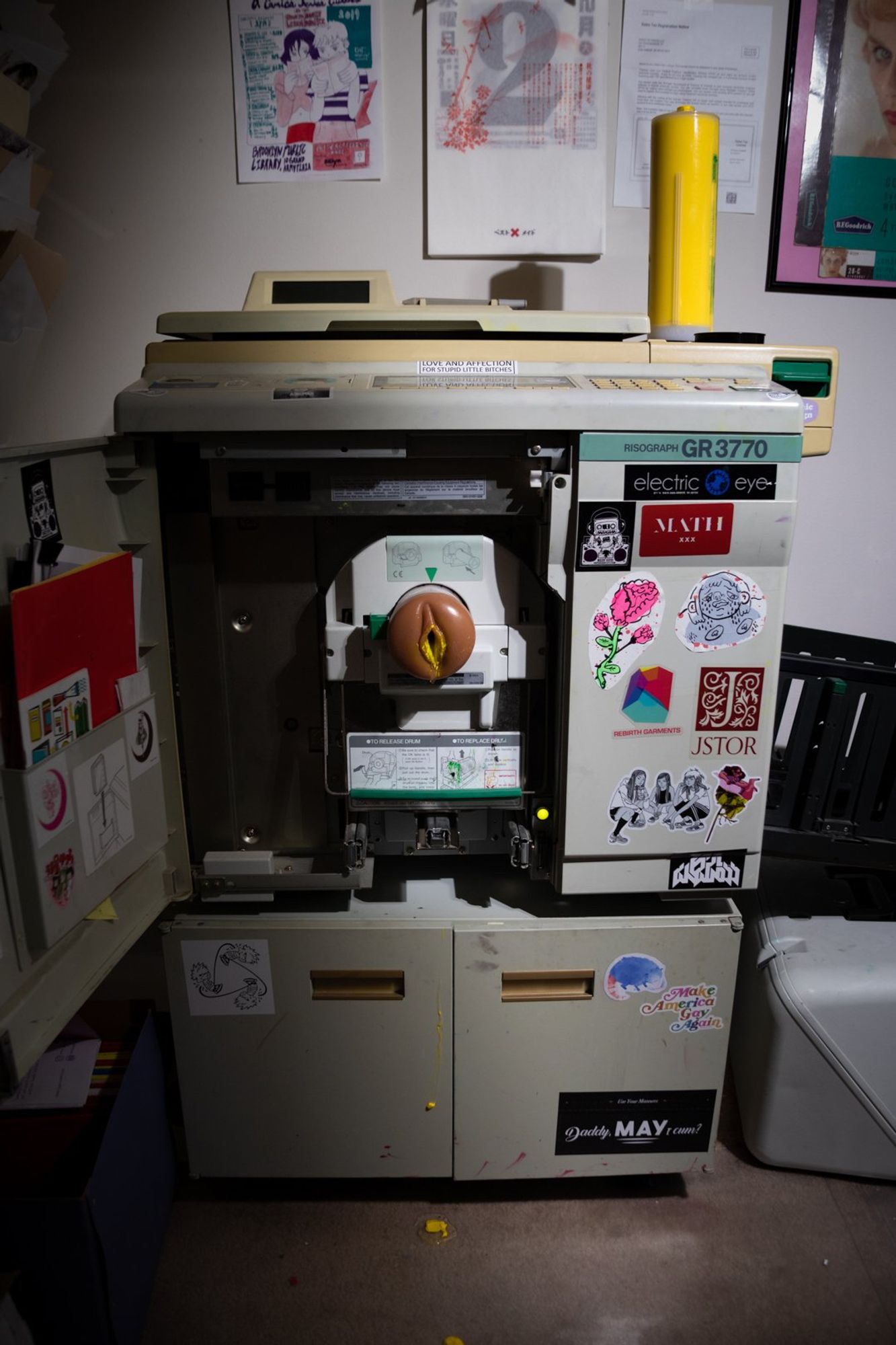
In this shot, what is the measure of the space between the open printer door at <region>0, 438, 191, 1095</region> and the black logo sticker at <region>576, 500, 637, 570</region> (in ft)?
1.86

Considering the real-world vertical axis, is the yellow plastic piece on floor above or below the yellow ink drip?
below

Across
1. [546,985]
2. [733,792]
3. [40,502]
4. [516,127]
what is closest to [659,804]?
[733,792]

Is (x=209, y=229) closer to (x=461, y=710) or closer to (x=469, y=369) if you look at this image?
(x=469, y=369)

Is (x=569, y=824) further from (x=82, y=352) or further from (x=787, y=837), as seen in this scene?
(x=82, y=352)

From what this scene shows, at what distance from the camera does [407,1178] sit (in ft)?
4.93

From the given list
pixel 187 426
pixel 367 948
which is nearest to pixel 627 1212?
pixel 367 948

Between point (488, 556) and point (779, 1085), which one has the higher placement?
point (488, 556)

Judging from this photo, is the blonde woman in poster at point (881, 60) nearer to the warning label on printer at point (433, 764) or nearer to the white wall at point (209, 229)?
the white wall at point (209, 229)

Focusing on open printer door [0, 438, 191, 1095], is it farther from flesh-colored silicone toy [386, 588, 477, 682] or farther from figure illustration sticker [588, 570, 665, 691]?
figure illustration sticker [588, 570, 665, 691]

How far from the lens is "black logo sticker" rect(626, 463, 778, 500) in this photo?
1056 millimetres

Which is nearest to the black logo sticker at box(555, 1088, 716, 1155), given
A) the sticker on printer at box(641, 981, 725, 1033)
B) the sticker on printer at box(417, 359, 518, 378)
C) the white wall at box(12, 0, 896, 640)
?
the sticker on printer at box(641, 981, 725, 1033)

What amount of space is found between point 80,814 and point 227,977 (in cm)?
44

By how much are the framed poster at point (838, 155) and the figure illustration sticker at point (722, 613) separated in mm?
843

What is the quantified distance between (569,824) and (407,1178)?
0.80 meters
